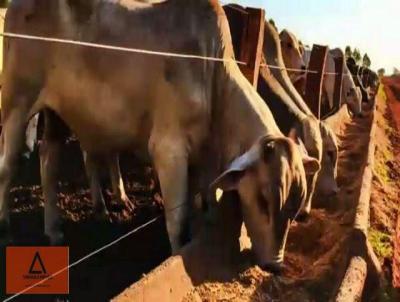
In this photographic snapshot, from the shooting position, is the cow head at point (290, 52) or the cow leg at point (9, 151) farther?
the cow head at point (290, 52)

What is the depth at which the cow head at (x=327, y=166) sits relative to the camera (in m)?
7.75

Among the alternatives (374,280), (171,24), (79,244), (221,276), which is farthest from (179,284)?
(171,24)

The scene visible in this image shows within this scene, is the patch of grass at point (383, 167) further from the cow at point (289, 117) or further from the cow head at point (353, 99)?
the cow head at point (353, 99)

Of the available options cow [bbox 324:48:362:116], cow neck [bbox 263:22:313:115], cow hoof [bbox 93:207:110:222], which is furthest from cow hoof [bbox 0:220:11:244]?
cow [bbox 324:48:362:116]

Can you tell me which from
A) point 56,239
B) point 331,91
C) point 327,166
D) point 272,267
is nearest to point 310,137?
point 327,166

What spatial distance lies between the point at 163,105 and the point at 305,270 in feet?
5.31

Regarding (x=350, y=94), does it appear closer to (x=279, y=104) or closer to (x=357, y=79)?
(x=357, y=79)

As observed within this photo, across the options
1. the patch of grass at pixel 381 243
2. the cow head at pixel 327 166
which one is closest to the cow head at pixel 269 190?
the patch of grass at pixel 381 243

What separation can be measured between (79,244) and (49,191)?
65cm

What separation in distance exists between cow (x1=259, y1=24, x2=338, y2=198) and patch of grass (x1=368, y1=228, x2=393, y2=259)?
2.94 feet

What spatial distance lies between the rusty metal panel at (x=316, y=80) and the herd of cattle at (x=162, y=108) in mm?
4066

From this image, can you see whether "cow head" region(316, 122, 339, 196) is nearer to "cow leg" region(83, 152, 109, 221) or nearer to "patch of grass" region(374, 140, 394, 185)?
"patch of grass" region(374, 140, 394, 185)

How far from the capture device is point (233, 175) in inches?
194

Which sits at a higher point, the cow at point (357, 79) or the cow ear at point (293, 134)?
the cow ear at point (293, 134)
